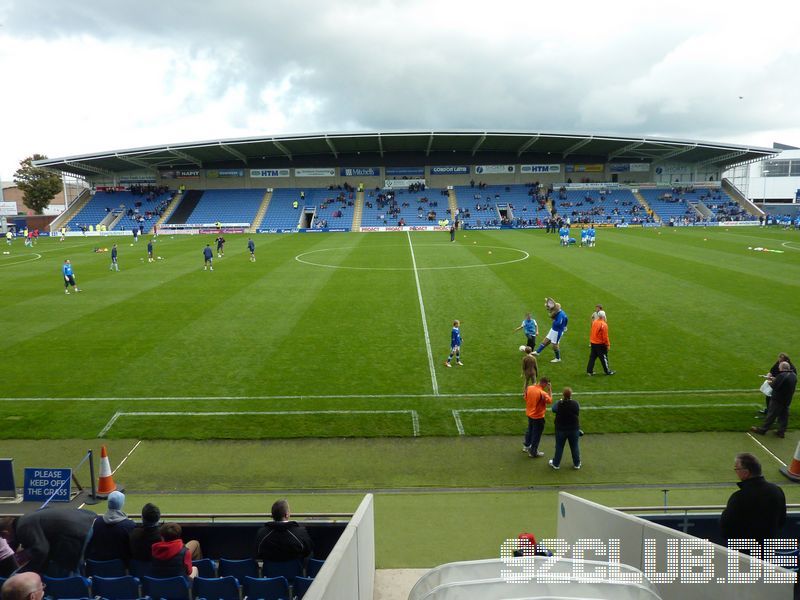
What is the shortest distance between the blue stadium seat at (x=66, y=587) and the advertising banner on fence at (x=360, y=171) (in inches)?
3096

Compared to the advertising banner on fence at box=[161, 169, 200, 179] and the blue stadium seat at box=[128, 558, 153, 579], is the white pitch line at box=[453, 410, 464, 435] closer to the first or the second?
the blue stadium seat at box=[128, 558, 153, 579]

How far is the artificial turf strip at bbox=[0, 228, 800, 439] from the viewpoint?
474 inches

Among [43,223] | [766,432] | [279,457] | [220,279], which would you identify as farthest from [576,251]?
[43,223]

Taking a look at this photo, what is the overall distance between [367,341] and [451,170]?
6688 cm

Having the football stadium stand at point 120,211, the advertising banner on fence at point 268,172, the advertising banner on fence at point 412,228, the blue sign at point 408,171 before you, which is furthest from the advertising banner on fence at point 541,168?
the football stadium stand at point 120,211

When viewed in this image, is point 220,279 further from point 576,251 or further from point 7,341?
point 576,251

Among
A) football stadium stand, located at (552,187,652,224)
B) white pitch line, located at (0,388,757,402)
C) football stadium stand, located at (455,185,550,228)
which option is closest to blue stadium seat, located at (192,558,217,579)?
white pitch line, located at (0,388,757,402)

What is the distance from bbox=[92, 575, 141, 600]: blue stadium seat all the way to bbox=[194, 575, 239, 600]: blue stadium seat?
0.63 m

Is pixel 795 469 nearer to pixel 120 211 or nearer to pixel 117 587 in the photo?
pixel 117 587

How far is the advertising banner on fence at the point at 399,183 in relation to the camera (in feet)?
265

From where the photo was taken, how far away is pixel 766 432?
11000 mm

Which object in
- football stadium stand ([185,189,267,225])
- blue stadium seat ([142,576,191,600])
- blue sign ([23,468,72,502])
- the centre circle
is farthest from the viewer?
football stadium stand ([185,189,267,225])

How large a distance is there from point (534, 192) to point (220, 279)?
5864 cm

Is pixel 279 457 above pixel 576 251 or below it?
below
